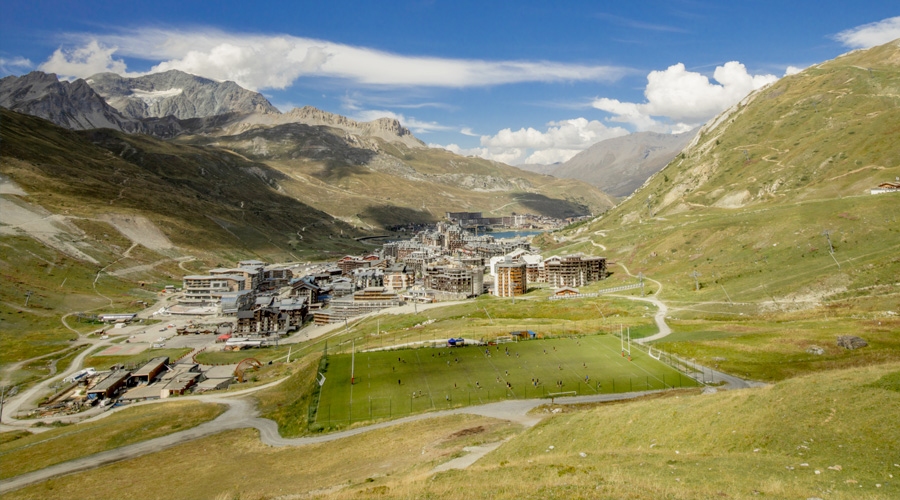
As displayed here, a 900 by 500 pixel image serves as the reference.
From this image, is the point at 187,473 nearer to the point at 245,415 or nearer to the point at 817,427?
the point at 245,415

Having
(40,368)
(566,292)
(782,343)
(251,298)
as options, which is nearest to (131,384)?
(40,368)

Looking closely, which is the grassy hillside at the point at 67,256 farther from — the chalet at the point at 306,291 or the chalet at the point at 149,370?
the chalet at the point at 306,291

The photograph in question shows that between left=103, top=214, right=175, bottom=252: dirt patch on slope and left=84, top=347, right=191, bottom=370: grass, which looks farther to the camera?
left=103, top=214, right=175, bottom=252: dirt patch on slope

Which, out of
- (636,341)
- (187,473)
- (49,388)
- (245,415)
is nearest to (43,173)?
(49,388)

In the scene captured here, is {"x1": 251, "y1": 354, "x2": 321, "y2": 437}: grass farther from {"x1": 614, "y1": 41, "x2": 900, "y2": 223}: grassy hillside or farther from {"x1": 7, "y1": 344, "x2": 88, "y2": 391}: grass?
{"x1": 614, "y1": 41, "x2": 900, "y2": 223}: grassy hillside

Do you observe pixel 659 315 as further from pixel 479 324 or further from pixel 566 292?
pixel 479 324

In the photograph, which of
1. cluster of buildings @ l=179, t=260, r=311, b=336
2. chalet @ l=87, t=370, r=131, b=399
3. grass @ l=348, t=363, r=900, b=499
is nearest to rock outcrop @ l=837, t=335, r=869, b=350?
grass @ l=348, t=363, r=900, b=499
